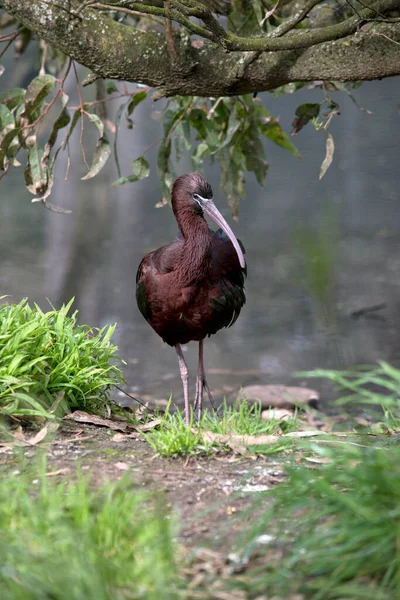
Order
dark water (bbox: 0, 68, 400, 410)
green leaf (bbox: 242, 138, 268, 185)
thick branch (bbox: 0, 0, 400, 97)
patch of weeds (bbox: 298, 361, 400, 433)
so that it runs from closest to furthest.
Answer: patch of weeds (bbox: 298, 361, 400, 433), thick branch (bbox: 0, 0, 400, 97), green leaf (bbox: 242, 138, 268, 185), dark water (bbox: 0, 68, 400, 410)

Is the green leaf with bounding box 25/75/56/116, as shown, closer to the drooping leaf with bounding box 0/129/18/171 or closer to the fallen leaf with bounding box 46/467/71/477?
the drooping leaf with bounding box 0/129/18/171

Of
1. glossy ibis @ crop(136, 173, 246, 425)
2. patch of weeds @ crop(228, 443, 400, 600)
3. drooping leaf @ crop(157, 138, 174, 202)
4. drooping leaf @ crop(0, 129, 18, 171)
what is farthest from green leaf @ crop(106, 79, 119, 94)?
patch of weeds @ crop(228, 443, 400, 600)

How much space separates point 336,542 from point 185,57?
98.1 inches

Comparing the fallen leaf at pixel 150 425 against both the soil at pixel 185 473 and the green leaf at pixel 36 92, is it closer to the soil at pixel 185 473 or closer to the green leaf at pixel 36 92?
the soil at pixel 185 473

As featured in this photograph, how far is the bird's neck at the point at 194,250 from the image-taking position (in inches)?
174

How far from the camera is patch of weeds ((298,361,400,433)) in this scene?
2.28 meters

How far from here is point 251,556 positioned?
218 cm

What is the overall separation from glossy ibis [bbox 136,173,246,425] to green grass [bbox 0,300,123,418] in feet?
1.53

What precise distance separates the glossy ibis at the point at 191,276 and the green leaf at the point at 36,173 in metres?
0.71

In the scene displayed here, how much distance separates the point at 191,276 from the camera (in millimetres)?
4430

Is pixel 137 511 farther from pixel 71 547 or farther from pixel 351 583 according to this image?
pixel 351 583

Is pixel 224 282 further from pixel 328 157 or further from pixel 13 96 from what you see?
pixel 13 96

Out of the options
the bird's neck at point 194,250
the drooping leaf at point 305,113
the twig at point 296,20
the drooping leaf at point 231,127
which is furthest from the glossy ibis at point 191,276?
the twig at point 296,20

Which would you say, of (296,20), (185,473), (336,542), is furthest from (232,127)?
(336,542)
